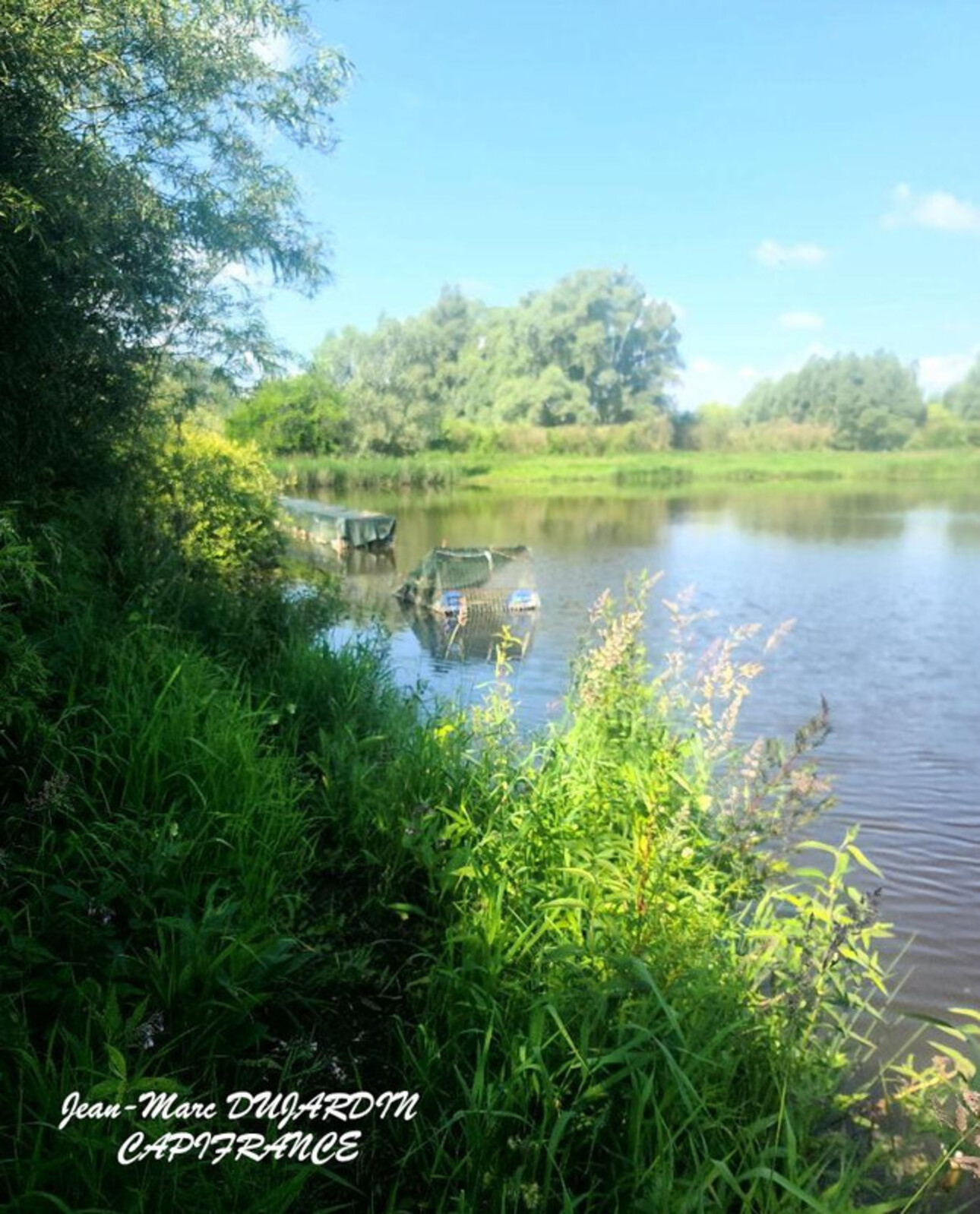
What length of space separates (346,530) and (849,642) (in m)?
12.9

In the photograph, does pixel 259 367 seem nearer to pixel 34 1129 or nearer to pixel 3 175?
pixel 3 175

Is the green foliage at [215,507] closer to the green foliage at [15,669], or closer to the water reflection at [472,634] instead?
the water reflection at [472,634]

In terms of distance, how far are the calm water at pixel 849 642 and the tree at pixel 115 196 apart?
2.75 metres

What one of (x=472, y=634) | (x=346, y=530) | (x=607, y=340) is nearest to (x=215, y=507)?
(x=472, y=634)

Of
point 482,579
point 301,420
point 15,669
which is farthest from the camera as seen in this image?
point 301,420

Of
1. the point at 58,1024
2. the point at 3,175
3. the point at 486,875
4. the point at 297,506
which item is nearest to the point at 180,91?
the point at 3,175

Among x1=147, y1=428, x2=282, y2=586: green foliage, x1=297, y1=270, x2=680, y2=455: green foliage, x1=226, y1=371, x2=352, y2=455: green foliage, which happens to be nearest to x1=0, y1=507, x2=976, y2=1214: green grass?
x1=147, y1=428, x2=282, y2=586: green foliage

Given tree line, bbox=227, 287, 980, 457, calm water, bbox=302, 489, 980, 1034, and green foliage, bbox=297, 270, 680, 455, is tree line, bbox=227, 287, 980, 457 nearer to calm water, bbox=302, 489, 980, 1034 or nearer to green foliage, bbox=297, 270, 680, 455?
green foliage, bbox=297, 270, 680, 455

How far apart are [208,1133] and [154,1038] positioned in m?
0.34

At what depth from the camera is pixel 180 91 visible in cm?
538

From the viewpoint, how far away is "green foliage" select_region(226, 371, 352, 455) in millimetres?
23125

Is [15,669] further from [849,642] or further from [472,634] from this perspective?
[849,642]

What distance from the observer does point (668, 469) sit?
49844 mm

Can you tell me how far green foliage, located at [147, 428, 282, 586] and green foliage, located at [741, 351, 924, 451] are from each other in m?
→ 58.2
